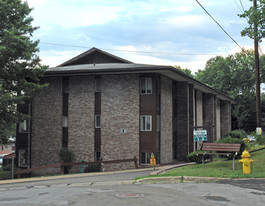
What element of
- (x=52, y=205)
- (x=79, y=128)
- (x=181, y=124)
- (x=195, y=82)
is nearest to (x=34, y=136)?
(x=79, y=128)

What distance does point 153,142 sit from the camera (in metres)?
27.0

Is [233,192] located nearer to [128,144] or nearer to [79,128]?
[128,144]

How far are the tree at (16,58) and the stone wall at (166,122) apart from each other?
1071 centimetres

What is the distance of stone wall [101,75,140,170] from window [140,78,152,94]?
1.60 feet

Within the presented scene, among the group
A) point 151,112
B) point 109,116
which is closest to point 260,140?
point 151,112

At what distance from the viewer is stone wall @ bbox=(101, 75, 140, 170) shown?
27.6m

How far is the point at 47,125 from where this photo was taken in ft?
99.6

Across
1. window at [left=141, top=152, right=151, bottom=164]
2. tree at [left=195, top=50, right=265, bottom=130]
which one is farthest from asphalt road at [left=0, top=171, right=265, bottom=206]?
tree at [left=195, top=50, right=265, bottom=130]

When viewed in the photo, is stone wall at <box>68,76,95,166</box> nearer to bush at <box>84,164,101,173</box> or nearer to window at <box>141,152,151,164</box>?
bush at <box>84,164,101,173</box>

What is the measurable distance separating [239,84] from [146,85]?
4135cm

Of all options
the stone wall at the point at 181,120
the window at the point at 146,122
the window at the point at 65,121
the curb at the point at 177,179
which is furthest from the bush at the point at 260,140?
the curb at the point at 177,179

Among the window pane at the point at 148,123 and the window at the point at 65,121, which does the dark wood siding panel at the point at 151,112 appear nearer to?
the window pane at the point at 148,123

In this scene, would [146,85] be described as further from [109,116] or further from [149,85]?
[109,116]

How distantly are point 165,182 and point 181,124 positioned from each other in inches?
763
